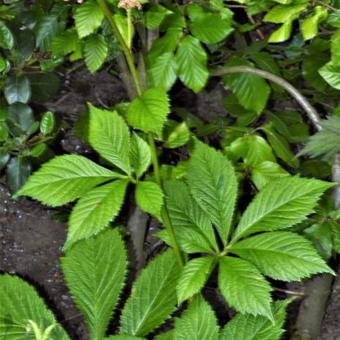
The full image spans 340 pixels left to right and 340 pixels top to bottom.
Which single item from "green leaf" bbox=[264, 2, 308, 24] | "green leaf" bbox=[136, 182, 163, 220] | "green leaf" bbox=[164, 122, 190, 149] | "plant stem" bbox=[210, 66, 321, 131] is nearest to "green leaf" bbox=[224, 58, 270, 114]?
"plant stem" bbox=[210, 66, 321, 131]

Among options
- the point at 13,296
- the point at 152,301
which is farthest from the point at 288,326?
the point at 13,296

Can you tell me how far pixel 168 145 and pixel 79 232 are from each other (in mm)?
434

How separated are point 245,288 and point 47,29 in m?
Answer: 0.74

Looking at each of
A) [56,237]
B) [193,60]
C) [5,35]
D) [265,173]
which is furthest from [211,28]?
[56,237]

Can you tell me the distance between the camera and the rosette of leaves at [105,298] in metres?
1.32

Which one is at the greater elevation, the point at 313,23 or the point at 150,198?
the point at 313,23

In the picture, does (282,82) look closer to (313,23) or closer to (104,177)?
(313,23)

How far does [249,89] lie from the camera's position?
1665 millimetres

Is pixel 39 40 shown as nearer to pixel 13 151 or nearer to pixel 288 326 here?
pixel 13 151

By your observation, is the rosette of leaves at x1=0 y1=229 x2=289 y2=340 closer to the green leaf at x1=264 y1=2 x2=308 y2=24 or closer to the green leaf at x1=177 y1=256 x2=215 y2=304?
the green leaf at x1=177 y1=256 x2=215 y2=304

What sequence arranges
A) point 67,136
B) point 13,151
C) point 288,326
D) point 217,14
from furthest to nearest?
point 67,136, point 288,326, point 13,151, point 217,14

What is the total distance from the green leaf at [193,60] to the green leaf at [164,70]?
0.6 inches

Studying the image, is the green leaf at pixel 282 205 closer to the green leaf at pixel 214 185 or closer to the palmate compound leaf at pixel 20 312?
the green leaf at pixel 214 185

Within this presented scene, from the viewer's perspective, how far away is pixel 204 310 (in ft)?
4.17
